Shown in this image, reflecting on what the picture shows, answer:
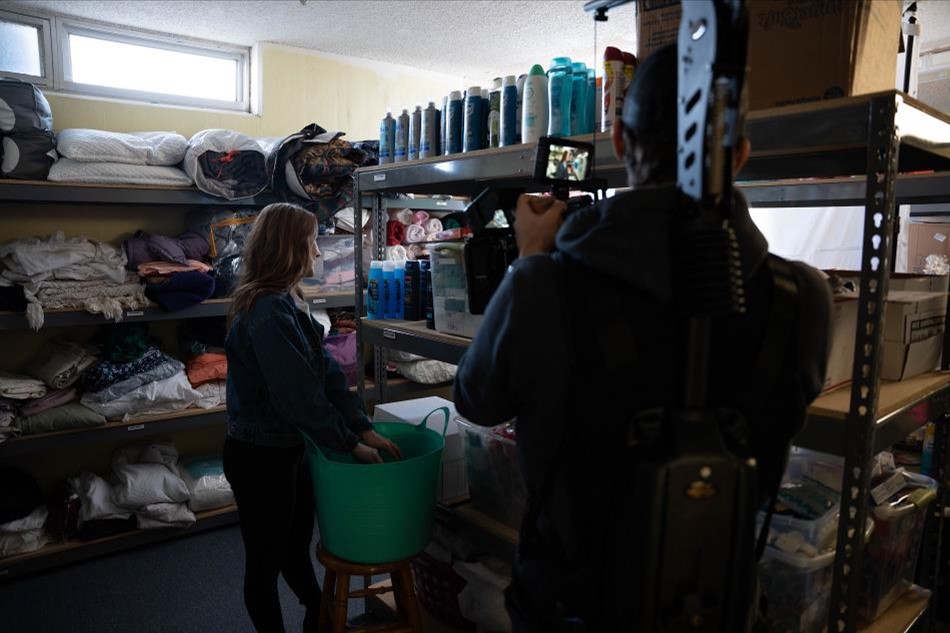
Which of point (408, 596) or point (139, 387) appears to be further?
point (139, 387)

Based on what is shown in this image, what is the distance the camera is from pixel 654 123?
938 mm

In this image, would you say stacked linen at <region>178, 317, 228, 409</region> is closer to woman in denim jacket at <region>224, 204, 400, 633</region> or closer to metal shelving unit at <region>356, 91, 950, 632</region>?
woman in denim jacket at <region>224, 204, 400, 633</region>

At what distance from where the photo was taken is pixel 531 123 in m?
1.80

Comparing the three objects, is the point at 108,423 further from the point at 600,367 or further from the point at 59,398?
the point at 600,367

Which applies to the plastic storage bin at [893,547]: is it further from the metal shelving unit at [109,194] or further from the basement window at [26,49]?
the basement window at [26,49]

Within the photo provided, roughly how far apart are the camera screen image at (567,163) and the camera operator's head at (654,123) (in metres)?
0.31

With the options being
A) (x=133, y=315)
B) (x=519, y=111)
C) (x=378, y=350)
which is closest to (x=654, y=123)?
(x=519, y=111)

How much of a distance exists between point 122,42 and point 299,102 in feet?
3.47

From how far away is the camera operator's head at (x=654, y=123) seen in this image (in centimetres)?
92

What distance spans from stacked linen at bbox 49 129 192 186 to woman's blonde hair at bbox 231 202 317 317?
5.42 ft

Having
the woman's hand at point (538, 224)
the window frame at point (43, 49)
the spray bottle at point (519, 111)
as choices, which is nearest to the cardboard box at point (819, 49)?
the woman's hand at point (538, 224)

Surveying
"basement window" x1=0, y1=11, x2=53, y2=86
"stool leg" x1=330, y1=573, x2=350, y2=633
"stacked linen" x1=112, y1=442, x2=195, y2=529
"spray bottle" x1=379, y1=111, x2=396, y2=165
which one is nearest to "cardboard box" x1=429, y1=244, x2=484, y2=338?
"spray bottle" x1=379, y1=111, x2=396, y2=165

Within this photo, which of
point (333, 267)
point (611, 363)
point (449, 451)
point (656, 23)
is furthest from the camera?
point (333, 267)

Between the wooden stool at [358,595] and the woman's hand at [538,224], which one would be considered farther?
the wooden stool at [358,595]
